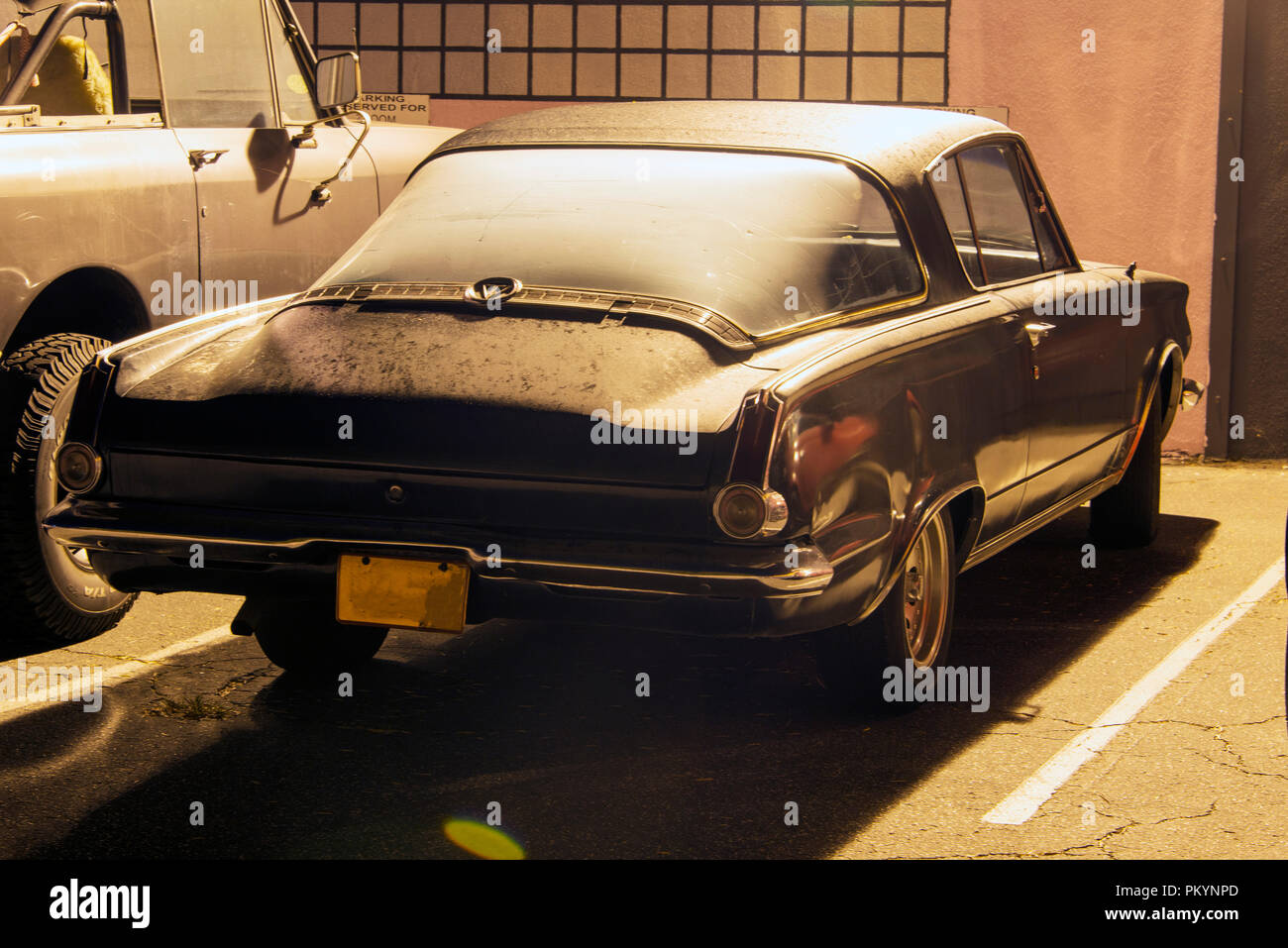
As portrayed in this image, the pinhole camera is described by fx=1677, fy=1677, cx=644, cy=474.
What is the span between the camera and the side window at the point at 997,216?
16.5 ft

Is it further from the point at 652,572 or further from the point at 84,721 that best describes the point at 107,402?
the point at 652,572

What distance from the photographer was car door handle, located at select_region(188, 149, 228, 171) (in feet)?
19.4

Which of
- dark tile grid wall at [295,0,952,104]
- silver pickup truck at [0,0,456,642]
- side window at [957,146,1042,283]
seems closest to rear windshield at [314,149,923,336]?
A: side window at [957,146,1042,283]

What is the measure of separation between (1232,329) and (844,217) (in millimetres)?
5605

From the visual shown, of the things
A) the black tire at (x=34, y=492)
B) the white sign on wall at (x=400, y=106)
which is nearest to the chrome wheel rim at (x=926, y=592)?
the black tire at (x=34, y=492)

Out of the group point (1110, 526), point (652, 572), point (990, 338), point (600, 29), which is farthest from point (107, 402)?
point (600, 29)

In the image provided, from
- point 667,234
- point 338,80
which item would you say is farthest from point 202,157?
point 667,234

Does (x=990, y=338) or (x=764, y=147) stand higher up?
(x=764, y=147)

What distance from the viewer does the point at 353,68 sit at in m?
6.50

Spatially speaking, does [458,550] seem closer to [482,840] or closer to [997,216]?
[482,840]

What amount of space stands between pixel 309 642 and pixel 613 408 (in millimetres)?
1595

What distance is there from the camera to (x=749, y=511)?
3674 mm

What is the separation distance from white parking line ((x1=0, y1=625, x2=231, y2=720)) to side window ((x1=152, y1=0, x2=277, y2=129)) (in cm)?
185

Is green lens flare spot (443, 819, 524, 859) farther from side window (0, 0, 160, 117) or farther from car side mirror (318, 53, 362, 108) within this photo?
car side mirror (318, 53, 362, 108)
